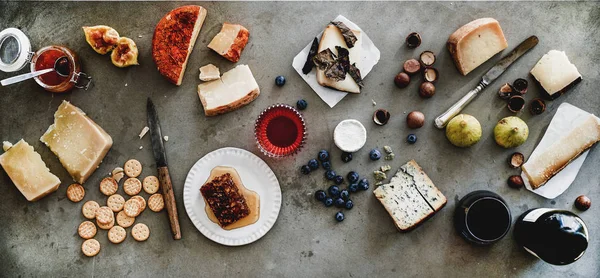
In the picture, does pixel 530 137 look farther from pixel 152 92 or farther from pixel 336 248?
pixel 152 92

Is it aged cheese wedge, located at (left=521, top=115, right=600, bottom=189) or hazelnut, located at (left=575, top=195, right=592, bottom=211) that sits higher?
aged cheese wedge, located at (left=521, top=115, right=600, bottom=189)

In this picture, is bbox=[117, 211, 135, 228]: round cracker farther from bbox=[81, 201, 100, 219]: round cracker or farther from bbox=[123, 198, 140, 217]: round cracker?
bbox=[81, 201, 100, 219]: round cracker

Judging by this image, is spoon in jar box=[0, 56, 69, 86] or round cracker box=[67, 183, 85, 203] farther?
round cracker box=[67, 183, 85, 203]

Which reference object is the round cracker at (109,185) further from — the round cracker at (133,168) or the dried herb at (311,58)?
the dried herb at (311,58)

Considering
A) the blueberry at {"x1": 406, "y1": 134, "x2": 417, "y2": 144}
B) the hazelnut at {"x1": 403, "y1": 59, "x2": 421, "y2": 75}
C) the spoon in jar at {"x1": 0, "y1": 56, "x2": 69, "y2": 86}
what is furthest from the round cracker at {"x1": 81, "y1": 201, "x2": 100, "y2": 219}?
the hazelnut at {"x1": 403, "y1": 59, "x2": 421, "y2": 75}

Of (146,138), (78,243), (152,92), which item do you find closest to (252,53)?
(152,92)

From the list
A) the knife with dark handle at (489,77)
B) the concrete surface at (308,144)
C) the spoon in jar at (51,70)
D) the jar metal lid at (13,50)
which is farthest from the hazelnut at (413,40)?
the jar metal lid at (13,50)

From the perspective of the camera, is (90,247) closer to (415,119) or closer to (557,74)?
(415,119)
